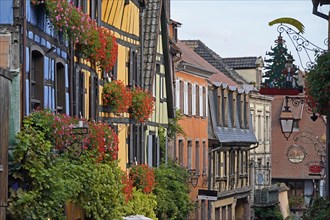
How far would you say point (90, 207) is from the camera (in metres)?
20.0

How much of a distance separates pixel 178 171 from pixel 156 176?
2528mm

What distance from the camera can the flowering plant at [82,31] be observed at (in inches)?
730

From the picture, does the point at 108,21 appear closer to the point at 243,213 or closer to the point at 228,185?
the point at 228,185

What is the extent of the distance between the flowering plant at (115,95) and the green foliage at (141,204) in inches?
94.0

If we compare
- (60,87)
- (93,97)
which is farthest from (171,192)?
(60,87)

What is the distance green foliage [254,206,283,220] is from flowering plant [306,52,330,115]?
117 feet

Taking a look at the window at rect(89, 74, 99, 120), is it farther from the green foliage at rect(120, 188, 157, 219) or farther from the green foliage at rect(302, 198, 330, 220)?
the green foliage at rect(302, 198, 330, 220)

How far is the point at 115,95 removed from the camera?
25.7m

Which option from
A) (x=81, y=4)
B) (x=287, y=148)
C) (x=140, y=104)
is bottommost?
(x=287, y=148)

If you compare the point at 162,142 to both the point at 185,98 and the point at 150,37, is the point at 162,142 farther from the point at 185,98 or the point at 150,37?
the point at 185,98

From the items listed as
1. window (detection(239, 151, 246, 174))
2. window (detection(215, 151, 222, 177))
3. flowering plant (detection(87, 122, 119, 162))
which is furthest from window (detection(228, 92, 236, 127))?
flowering plant (detection(87, 122, 119, 162))

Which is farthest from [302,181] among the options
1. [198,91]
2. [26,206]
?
[26,206]

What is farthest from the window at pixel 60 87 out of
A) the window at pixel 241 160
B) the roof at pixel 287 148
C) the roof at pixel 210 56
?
the roof at pixel 287 148

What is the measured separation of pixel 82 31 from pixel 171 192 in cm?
1360
